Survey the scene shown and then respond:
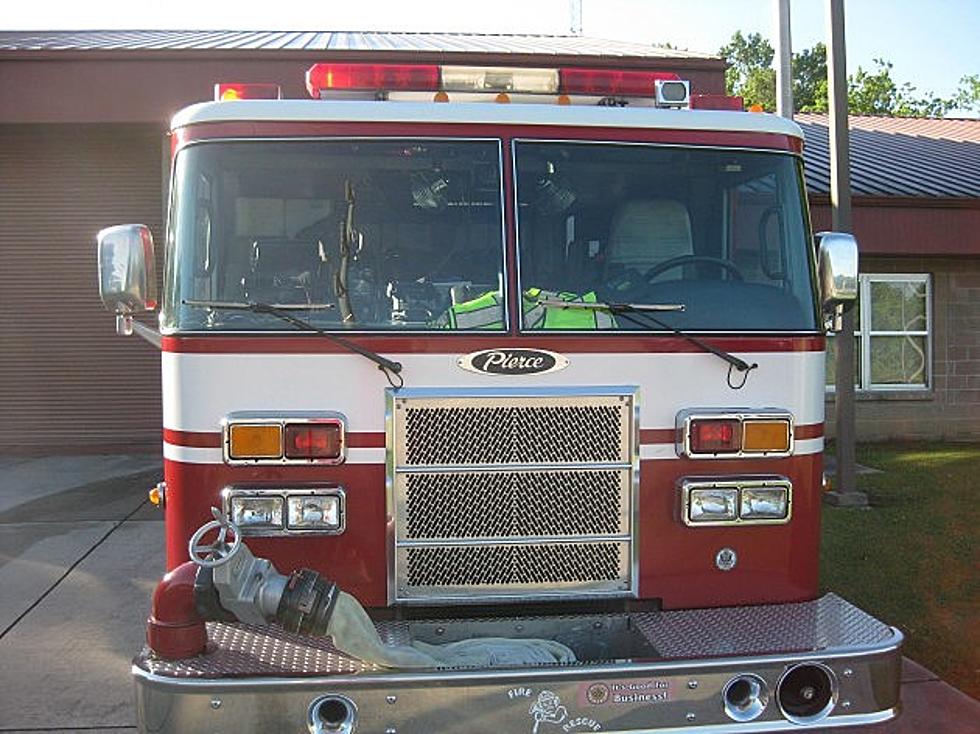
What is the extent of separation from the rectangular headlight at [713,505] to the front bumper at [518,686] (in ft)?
1.41

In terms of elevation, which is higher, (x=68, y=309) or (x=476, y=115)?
(x=476, y=115)

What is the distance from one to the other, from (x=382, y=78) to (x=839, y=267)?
190 cm

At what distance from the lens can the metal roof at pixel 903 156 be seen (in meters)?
12.4

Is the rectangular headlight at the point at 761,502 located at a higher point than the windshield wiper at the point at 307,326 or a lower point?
lower

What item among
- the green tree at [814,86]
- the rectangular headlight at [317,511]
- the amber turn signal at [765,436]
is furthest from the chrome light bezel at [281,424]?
the green tree at [814,86]

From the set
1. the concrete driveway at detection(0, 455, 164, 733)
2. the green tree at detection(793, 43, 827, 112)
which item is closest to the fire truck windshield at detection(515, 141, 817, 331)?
the concrete driveway at detection(0, 455, 164, 733)

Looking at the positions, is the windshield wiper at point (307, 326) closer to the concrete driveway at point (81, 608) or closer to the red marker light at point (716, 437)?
the red marker light at point (716, 437)

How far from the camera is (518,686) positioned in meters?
3.08

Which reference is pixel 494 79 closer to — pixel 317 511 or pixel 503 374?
pixel 503 374

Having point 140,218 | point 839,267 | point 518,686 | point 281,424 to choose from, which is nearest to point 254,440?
point 281,424

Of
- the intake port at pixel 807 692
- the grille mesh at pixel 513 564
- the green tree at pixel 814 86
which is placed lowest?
the intake port at pixel 807 692

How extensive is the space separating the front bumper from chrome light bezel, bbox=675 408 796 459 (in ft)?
2.08

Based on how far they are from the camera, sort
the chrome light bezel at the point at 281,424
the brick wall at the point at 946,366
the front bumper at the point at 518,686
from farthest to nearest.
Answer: the brick wall at the point at 946,366 → the chrome light bezel at the point at 281,424 → the front bumper at the point at 518,686

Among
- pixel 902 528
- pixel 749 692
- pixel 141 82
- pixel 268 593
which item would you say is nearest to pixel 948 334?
pixel 902 528
